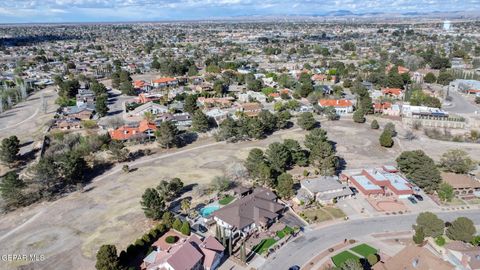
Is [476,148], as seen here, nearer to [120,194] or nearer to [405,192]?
[405,192]

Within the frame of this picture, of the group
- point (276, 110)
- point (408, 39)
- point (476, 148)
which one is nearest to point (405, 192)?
point (476, 148)

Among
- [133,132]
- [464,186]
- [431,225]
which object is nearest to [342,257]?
[431,225]

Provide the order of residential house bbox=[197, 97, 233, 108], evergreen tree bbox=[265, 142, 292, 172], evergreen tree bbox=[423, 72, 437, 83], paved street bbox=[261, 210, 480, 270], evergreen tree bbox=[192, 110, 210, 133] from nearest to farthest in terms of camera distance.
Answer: paved street bbox=[261, 210, 480, 270] < evergreen tree bbox=[265, 142, 292, 172] < evergreen tree bbox=[192, 110, 210, 133] < residential house bbox=[197, 97, 233, 108] < evergreen tree bbox=[423, 72, 437, 83]

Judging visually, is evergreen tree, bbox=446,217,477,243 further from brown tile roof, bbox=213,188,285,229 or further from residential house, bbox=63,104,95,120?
residential house, bbox=63,104,95,120

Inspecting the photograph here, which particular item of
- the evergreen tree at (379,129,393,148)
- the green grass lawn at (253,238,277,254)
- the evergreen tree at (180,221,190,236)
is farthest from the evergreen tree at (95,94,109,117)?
the evergreen tree at (379,129,393,148)

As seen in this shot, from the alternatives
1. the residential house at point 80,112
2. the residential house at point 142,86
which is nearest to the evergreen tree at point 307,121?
the residential house at point 80,112

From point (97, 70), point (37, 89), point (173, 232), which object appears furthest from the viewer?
point (97, 70)

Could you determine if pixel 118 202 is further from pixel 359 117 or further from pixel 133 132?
pixel 359 117
